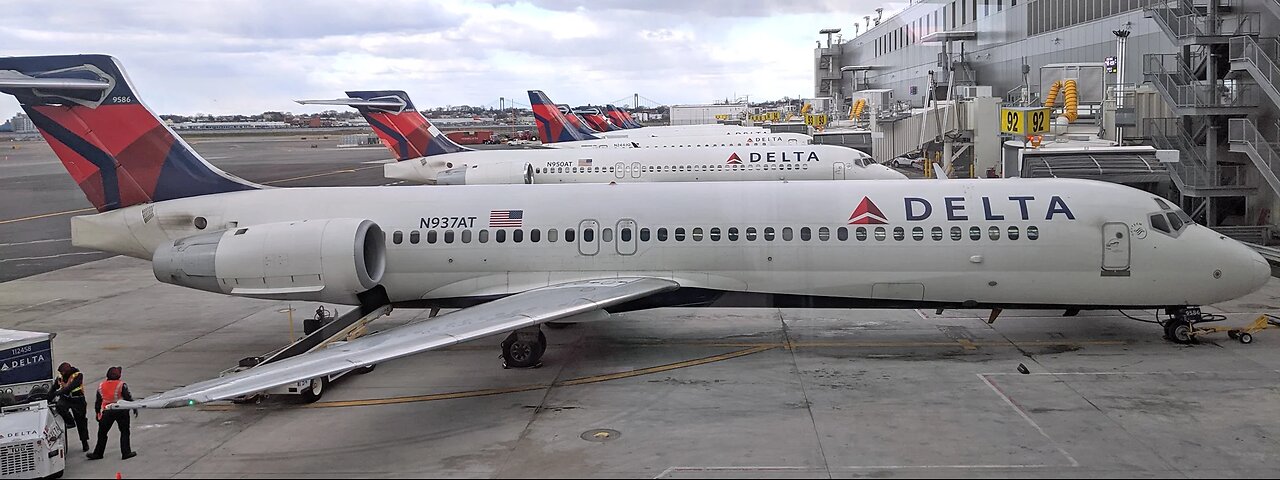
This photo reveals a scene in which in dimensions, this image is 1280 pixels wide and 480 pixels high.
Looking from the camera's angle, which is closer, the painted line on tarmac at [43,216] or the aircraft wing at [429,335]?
the aircraft wing at [429,335]

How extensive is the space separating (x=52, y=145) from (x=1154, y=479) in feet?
65.3

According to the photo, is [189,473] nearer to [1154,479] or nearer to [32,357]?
[32,357]

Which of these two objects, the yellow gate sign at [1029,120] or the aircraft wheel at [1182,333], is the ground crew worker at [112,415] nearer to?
the aircraft wheel at [1182,333]

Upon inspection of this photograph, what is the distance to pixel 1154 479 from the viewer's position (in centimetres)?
1202

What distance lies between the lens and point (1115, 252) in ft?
59.8

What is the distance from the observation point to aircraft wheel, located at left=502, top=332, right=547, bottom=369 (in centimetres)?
1808

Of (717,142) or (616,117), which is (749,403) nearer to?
(717,142)

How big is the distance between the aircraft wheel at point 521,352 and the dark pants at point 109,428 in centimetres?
646

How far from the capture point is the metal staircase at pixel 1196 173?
1067 inches

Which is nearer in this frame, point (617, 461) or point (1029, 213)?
point (617, 461)

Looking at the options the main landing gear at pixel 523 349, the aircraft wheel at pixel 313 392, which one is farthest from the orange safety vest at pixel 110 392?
the main landing gear at pixel 523 349

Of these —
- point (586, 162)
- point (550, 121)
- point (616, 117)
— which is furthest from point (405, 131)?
point (616, 117)

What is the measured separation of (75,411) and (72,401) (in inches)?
6.0

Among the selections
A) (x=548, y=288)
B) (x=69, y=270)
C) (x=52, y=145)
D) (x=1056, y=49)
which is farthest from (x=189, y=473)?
(x=1056, y=49)
